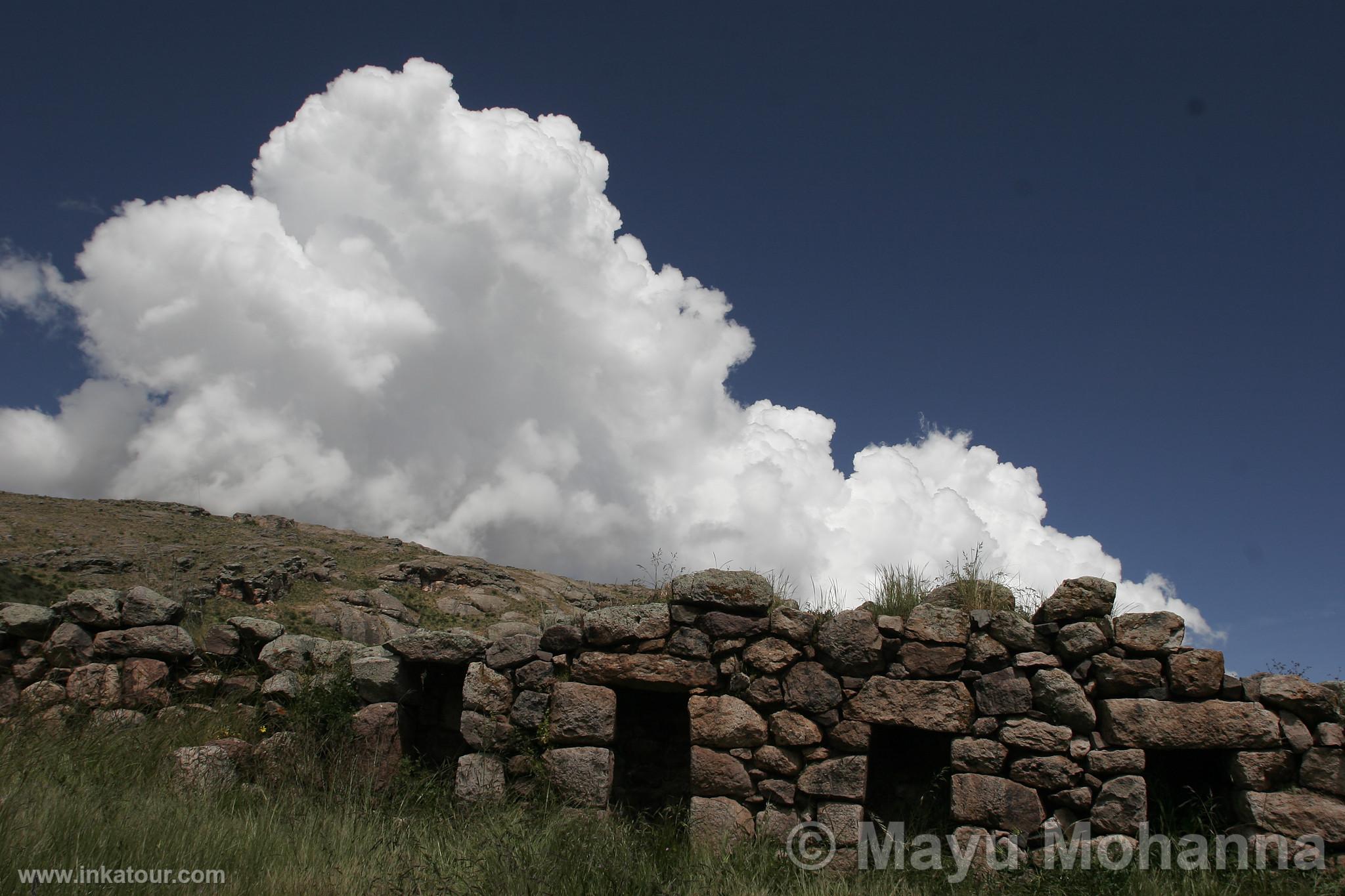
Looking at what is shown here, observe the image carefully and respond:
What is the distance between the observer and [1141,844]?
238 inches

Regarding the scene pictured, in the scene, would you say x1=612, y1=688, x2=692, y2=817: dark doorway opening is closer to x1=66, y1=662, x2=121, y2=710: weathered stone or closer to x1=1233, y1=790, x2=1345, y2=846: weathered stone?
x1=1233, y1=790, x2=1345, y2=846: weathered stone

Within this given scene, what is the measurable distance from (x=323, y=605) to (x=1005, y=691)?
896 inches

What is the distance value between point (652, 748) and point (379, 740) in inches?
97.1

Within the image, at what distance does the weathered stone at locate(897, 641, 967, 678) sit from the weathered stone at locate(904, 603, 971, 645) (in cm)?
5

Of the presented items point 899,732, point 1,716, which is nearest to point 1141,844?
point 899,732

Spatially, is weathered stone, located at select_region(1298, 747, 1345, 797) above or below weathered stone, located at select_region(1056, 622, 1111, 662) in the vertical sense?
below

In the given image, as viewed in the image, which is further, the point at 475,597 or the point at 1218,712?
the point at 475,597

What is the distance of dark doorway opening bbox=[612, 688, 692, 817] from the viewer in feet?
25.3

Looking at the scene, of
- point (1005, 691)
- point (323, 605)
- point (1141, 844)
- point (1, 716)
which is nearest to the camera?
point (1141, 844)

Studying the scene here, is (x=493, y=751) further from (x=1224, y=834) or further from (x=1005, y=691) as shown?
(x=1224, y=834)

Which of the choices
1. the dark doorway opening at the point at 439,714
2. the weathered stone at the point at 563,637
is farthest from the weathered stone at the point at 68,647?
the weathered stone at the point at 563,637

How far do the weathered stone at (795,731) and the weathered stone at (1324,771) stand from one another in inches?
140

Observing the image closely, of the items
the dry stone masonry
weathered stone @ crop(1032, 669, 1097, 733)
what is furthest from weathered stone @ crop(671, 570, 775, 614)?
weathered stone @ crop(1032, 669, 1097, 733)

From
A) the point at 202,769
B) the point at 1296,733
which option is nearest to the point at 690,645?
the point at 202,769
